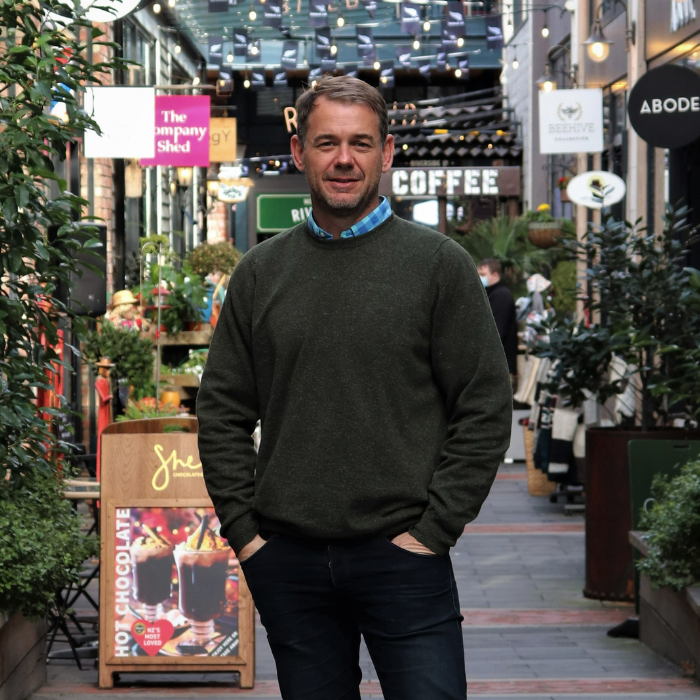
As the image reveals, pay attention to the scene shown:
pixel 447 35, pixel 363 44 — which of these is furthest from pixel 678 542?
pixel 363 44

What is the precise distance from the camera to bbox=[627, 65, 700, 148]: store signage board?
7949 millimetres

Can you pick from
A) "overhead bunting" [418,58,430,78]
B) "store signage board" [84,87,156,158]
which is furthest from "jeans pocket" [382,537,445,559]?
"overhead bunting" [418,58,430,78]

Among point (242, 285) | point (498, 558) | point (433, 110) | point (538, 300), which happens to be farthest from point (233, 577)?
point (433, 110)

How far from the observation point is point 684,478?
223 inches

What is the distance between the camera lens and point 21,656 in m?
4.93

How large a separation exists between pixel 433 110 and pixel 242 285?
780 inches

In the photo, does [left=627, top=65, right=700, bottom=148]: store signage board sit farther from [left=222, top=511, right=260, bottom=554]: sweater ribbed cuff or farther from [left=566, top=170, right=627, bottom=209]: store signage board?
[left=222, top=511, right=260, bottom=554]: sweater ribbed cuff

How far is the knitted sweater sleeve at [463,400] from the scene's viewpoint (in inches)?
103

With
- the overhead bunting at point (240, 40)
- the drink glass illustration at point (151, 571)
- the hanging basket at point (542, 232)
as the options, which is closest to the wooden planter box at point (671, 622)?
the drink glass illustration at point (151, 571)

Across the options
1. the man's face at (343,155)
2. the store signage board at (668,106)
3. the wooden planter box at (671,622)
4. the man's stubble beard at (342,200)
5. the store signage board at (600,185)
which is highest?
the store signage board at (668,106)

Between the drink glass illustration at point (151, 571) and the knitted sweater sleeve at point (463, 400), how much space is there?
2648mm

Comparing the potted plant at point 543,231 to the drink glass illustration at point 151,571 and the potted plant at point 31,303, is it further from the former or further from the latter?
the potted plant at point 31,303

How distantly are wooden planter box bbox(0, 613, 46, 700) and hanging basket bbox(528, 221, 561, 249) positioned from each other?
12940 mm

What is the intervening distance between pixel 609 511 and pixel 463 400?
447cm
